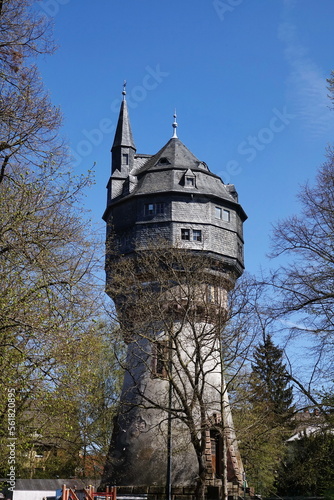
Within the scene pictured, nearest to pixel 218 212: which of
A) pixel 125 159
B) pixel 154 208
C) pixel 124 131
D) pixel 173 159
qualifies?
pixel 154 208

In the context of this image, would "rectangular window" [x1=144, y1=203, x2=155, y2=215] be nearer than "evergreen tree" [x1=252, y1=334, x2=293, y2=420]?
Answer: No

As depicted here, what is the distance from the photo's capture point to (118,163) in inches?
1174

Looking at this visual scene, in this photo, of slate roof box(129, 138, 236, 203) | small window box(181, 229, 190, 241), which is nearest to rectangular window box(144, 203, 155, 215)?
slate roof box(129, 138, 236, 203)

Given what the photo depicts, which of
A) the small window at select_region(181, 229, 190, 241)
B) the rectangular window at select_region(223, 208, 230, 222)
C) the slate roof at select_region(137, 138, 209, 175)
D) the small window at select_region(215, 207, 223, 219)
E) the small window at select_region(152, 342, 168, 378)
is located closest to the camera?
the small window at select_region(152, 342, 168, 378)

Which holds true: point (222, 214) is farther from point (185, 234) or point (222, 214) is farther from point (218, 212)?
point (185, 234)

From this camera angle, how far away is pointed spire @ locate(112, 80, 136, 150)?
29.9m

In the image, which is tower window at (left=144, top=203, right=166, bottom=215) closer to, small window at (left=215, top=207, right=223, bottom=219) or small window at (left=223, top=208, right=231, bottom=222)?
small window at (left=215, top=207, right=223, bottom=219)

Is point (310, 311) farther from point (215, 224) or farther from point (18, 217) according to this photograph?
point (215, 224)

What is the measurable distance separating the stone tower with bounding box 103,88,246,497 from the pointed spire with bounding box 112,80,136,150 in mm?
110

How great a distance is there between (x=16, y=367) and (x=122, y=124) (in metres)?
21.0

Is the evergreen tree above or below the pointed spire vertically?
below

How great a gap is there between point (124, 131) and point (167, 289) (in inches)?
404

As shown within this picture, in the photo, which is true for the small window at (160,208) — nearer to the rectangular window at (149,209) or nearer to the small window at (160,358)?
the rectangular window at (149,209)

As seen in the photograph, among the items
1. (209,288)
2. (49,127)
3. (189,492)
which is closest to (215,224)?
(209,288)
